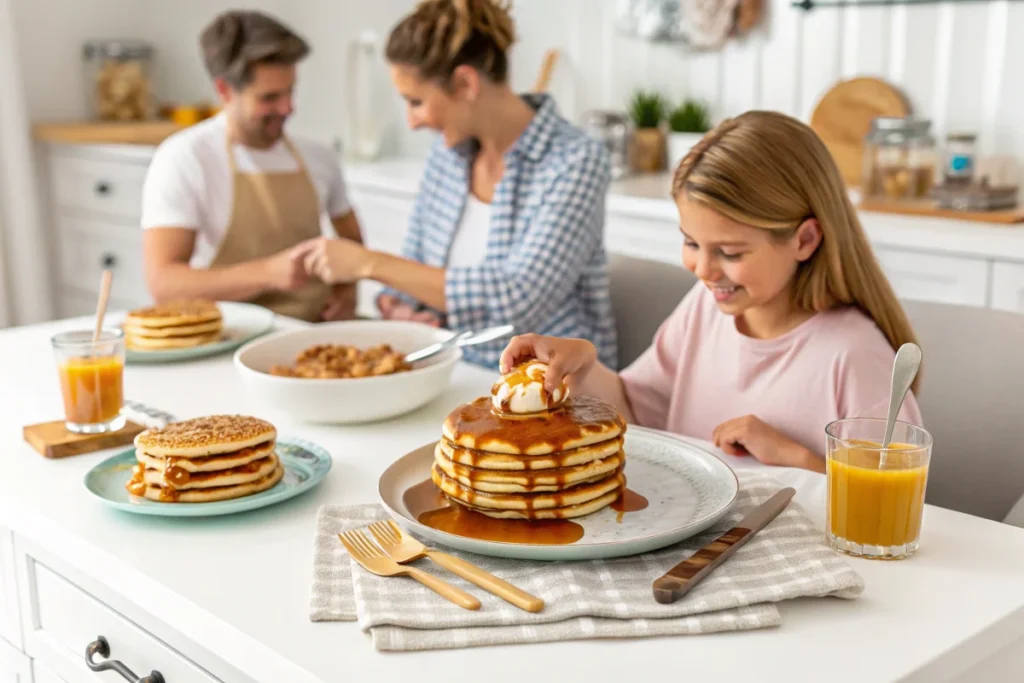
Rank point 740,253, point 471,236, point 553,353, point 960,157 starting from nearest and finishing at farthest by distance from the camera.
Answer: point 553,353, point 740,253, point 471,236, point 960,157

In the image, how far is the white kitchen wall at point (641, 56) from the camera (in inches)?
115

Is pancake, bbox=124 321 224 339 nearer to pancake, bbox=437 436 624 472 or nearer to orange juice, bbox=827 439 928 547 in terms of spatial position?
pancake, bbox=437 436 624 472

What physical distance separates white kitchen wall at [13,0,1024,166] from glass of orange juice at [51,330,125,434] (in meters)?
2.35

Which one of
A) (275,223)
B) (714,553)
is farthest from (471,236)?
(714,553)

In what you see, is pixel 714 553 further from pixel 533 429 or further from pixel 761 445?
pixel 761 445

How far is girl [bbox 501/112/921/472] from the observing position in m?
1.48

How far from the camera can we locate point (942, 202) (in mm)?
2760

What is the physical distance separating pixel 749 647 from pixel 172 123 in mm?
4054

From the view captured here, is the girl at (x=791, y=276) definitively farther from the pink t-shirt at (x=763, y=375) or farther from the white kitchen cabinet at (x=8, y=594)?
the white kitchen cabinet at (x=8, y=594)

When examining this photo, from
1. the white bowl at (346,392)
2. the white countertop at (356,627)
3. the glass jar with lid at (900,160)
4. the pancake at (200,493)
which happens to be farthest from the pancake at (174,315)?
the glass jar with lid at (900,160)

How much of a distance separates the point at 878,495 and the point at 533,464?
31 cm

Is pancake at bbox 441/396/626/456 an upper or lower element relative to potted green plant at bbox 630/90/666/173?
lower

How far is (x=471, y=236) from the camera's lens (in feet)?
7.80

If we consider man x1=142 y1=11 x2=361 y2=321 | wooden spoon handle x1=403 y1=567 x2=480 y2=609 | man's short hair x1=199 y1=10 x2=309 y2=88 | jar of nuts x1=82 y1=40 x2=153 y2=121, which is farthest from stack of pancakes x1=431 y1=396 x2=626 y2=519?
jar of nuts x1=82 y1=40 x2=153 y2=121
